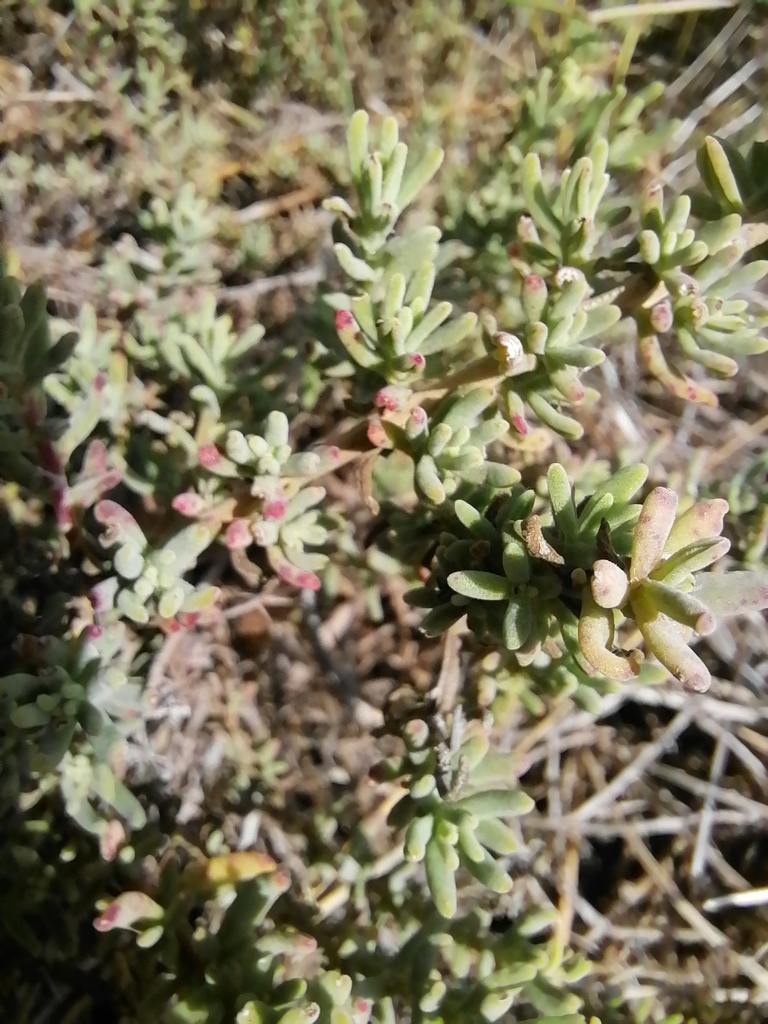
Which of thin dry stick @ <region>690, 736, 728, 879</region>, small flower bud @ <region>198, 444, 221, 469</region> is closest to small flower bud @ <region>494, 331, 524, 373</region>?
small flower bud @ <region>198, 444, 221, 469</region>

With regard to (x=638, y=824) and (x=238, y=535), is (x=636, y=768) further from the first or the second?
(x=238, y=535)

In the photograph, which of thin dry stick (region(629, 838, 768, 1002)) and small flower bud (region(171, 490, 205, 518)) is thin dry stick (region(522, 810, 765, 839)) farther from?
small flower bud (region(171, 490, 205, 518))

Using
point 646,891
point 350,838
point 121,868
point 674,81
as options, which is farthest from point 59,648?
point 674,81

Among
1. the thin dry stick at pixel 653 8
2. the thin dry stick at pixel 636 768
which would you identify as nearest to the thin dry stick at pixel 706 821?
the thin dry stick at pixel 636 768

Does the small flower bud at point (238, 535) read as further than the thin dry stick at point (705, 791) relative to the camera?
No

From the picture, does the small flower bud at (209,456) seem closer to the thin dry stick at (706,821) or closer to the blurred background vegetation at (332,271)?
the blurred background vegetation at (332,271)

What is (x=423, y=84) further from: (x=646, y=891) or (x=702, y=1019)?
(x=702, y=1019)
